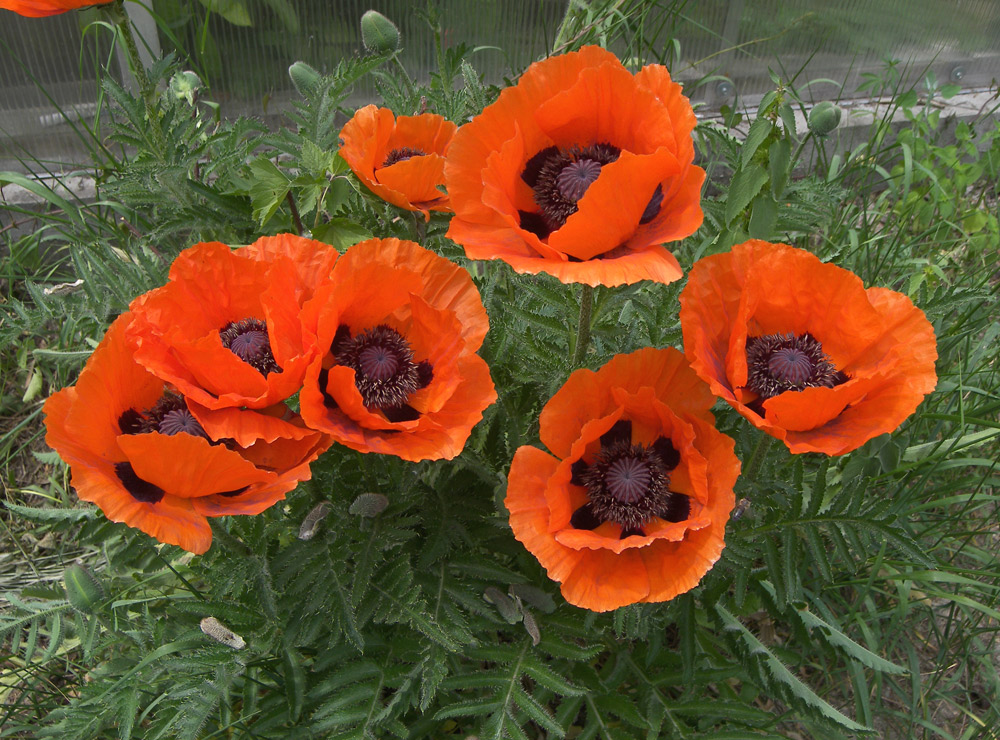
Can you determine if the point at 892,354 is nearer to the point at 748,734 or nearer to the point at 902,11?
the point at 748,734

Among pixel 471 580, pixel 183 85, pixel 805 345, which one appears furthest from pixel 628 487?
pixel 183 85

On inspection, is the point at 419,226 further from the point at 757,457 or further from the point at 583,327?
the point at 757,457

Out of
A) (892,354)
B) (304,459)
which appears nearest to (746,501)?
(892,354)

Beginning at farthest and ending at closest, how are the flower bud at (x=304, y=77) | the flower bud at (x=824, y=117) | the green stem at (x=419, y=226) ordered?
the flower bud at (x=304, y=77), the flower bud at (x=824, y=117), the green stem at (x=419, y=226)

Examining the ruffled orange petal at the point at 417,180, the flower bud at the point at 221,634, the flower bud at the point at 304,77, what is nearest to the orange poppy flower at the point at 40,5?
the flower bud at the point at 304,77

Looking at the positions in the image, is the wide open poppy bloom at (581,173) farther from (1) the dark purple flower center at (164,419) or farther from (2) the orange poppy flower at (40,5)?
(2) the orange poppy flower at (40,5)

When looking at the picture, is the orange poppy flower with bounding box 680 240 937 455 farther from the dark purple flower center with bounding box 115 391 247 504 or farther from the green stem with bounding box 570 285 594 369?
the dark purple flower center with bounding box 115 391 247 504
